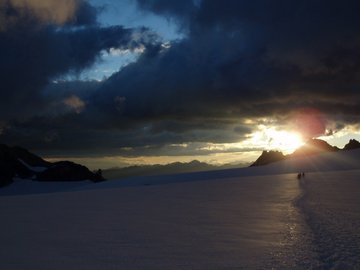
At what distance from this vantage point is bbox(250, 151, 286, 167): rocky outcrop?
13612cm

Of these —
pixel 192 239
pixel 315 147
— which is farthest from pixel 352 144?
pixel 192 239

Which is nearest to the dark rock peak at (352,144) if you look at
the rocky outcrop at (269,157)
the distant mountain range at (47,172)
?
the rocky outcrop at (269,157)

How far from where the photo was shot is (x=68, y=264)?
943 cm

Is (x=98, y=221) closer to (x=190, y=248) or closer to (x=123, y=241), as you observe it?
(x=123, y=241)

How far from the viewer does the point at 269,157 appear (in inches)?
5458

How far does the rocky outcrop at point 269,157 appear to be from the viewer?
13612 cm

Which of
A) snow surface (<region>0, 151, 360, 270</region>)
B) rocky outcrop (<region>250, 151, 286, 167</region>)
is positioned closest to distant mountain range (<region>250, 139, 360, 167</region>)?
rocky outcrop (<region>250, 151, 286, 167</region>)

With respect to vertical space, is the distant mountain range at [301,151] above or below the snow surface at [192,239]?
above

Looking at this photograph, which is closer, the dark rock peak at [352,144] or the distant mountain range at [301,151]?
the dark rock peak at [352,144]

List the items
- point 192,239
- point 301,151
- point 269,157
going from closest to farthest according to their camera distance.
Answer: point 192,239 < point 301,151 < point 269,157

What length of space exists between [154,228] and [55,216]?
266 inches

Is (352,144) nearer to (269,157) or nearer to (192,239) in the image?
(269,157)

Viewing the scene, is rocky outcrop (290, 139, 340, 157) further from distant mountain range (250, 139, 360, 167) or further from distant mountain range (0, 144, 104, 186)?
distant mountain range (0, 144, 104, 186)

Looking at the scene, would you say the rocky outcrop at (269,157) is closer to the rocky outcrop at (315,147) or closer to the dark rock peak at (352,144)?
the rocky outcrop at (315,147)
